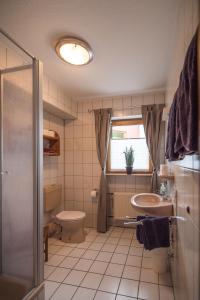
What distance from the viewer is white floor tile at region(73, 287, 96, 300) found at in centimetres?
156

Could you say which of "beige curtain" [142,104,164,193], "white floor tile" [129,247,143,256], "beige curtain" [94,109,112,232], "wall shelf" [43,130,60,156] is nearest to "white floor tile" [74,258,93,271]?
"white floor tile" [129,247,143,256]

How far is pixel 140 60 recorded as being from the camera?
205 cm

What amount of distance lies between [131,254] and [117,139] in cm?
182

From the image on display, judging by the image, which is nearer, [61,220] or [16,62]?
[16,62]

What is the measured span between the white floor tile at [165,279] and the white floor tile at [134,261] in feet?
0.92

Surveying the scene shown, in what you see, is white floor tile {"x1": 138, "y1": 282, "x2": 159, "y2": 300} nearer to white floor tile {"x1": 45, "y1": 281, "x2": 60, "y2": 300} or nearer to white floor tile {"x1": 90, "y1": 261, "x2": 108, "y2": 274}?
white floor tile {"x1": 90, "y1": 261, "x2": 108, "y2": 274}

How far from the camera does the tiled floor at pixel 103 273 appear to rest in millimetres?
1612

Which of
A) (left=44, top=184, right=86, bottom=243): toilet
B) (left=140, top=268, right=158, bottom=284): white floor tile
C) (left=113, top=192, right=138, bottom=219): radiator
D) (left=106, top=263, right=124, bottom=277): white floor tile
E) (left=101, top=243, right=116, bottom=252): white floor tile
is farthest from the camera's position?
(left=113, top=192, right=138, bottom=219): radiator

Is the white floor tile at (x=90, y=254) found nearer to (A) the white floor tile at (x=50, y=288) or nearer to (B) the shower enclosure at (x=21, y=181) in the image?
(A) the white floor tile at (x=50, y=288)

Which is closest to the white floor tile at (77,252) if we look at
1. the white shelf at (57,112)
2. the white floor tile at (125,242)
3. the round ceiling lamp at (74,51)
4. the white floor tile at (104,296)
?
the white floor tile at (125,242)

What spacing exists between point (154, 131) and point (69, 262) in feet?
7.11

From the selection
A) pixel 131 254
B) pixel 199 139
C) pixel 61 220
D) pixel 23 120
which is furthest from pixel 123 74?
pixel 131 254

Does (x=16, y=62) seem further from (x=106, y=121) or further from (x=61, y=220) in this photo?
(x=61, y=220)

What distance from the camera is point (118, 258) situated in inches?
86.0
